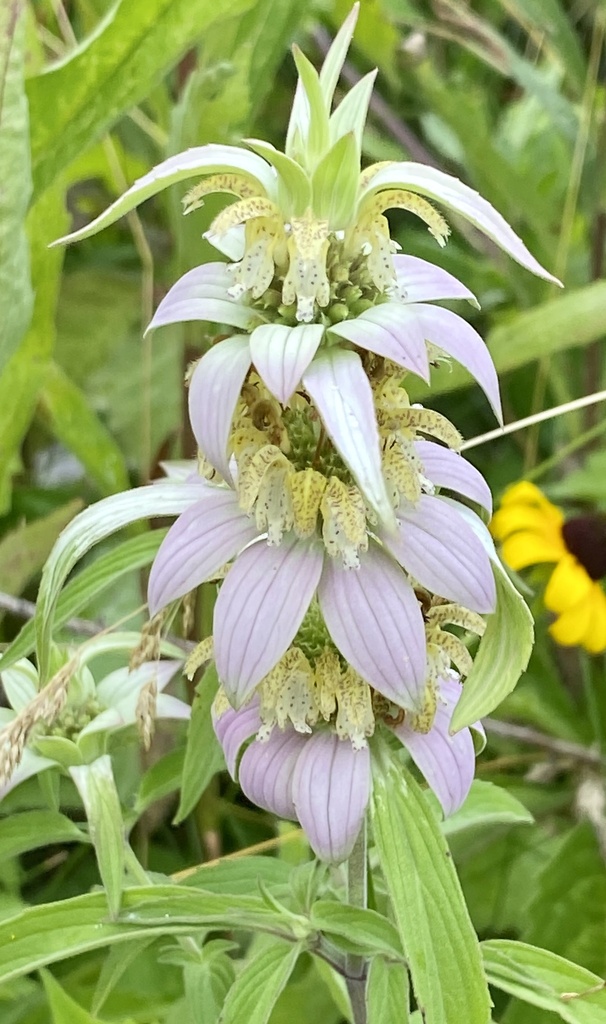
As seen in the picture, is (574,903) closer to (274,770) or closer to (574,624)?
(574,624)

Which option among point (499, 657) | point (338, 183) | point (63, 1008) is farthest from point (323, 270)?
point (63, 1008)

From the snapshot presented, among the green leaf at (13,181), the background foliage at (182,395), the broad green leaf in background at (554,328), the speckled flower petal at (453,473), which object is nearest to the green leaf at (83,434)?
the background foliage at (182,395)

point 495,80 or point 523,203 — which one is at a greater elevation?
point 495,80

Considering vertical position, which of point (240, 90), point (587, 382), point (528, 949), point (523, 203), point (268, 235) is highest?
point (240, 90)

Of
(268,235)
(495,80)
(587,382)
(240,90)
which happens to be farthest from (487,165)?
(268,235)

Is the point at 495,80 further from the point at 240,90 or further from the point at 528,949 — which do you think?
the point at 528,949

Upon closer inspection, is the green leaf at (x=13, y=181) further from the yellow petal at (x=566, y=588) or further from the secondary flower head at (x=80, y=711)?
the yellow petal at (x=566, y=588)
